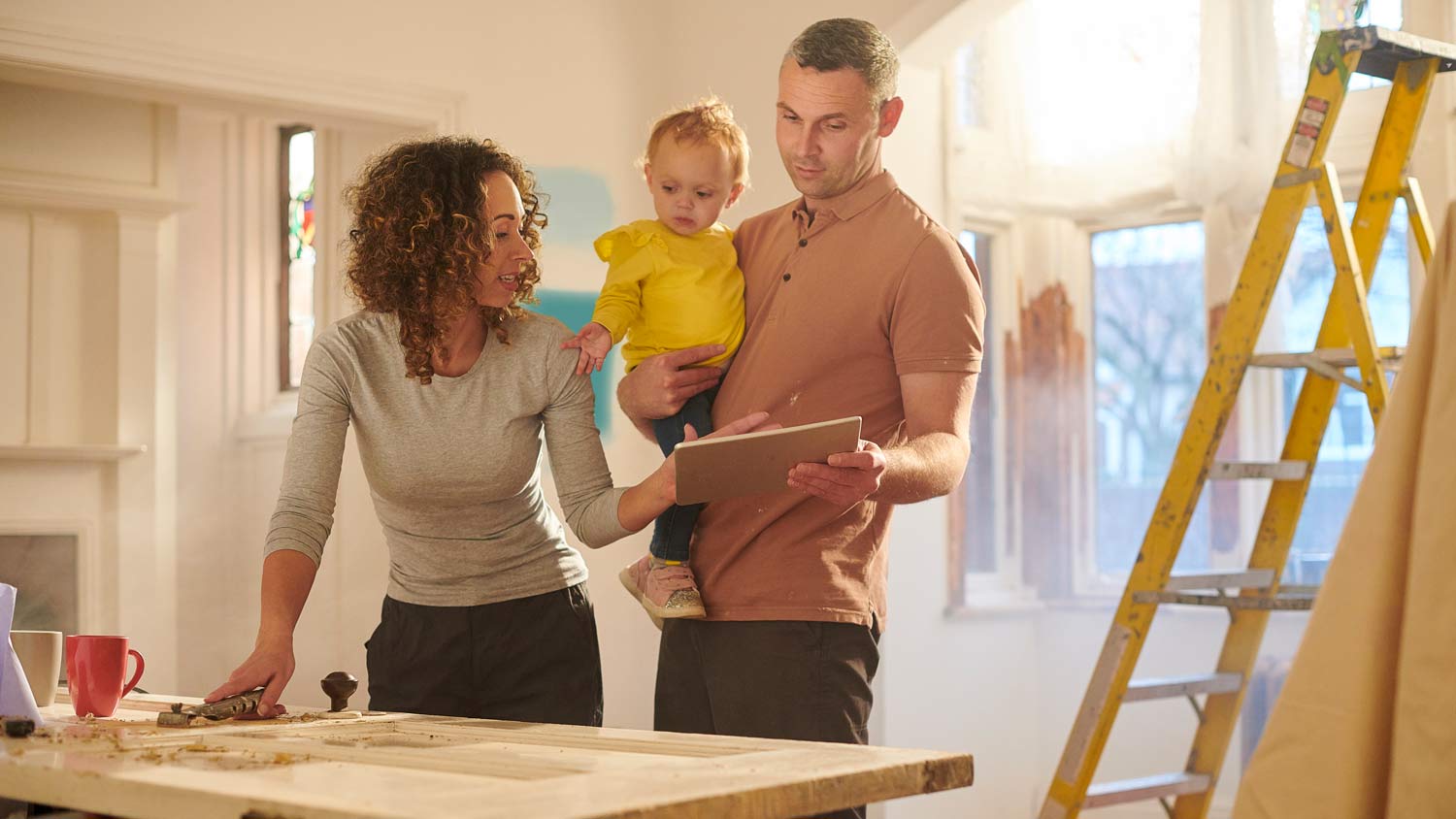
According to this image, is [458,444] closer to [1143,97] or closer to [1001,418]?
[1001,418]

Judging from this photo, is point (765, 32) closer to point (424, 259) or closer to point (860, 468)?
point (424, 259)

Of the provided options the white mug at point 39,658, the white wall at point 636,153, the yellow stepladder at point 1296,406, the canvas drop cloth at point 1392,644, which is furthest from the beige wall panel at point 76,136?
the canvas drop cloth at point 1392,644

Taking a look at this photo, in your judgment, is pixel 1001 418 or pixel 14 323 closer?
pixel 1001 418

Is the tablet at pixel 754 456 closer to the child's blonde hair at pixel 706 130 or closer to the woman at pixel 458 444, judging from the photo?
the woman at pixel 458 444

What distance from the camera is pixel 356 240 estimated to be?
7.34ft

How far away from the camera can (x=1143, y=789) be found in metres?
3.01

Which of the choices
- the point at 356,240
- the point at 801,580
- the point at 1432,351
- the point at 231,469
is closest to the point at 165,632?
the point at 231,469

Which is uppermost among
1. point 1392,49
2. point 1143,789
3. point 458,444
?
point 1392,49

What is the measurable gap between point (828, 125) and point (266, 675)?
1079 mm

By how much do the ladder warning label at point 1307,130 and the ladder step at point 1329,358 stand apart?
38cm

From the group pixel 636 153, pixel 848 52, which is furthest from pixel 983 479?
pixel 848 52

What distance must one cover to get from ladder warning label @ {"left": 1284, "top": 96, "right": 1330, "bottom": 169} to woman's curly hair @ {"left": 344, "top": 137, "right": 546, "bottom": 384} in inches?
62.3

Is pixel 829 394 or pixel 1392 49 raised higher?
pixel 1392 49

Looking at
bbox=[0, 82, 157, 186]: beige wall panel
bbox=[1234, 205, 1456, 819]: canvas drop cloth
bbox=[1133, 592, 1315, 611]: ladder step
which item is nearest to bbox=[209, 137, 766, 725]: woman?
bbox=[1234, 205, 1456, 819]: canvas drop cloth
